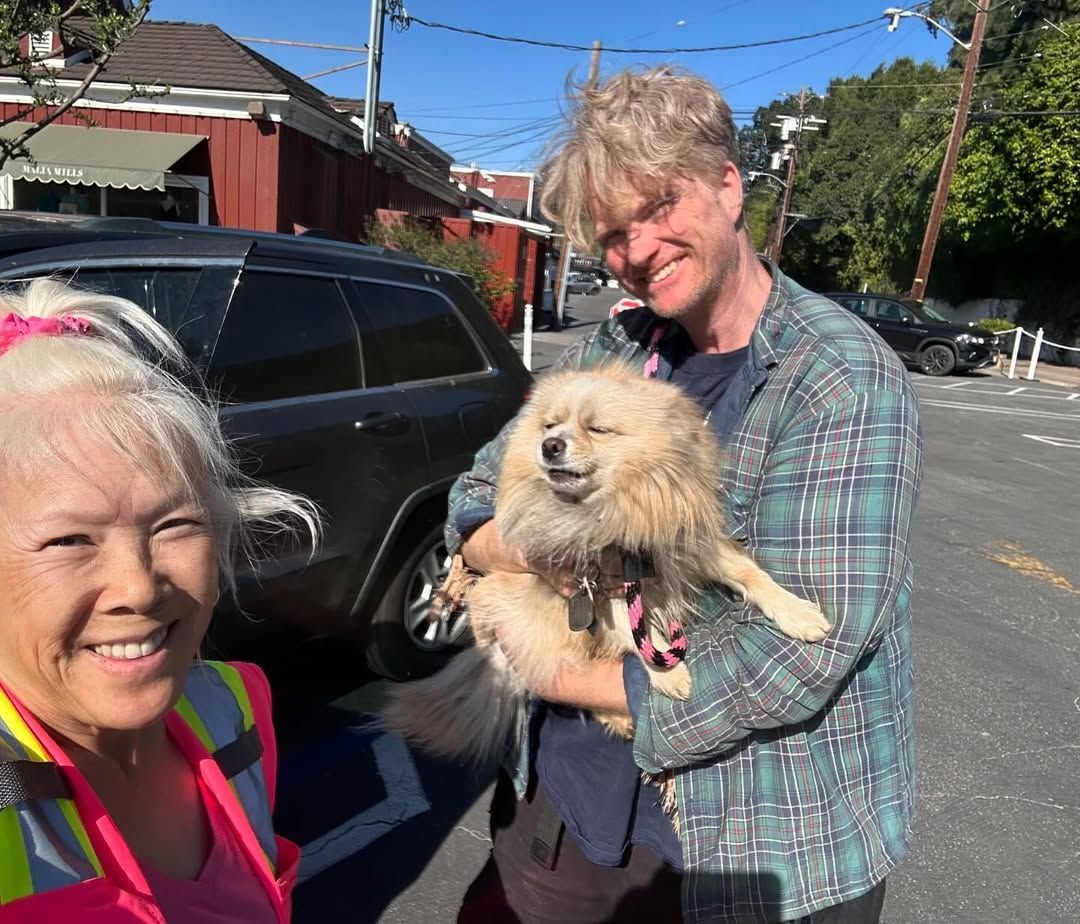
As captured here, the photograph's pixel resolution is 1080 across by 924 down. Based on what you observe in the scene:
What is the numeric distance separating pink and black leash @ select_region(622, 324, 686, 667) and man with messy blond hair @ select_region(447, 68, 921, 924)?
46 mm

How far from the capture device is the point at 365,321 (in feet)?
13.4

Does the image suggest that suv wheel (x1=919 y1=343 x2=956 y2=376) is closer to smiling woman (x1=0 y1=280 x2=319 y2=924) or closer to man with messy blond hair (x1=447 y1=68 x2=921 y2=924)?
man with messy blond hair (x1=447 y1=68 x2=921 y2=924)

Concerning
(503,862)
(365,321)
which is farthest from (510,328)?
(503,862)

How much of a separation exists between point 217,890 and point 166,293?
272 cm

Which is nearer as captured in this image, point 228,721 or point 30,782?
point 30,782

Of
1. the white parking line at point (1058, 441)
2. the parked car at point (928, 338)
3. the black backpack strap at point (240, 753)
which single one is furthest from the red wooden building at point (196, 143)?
the black backpack strap at point (240, 753)

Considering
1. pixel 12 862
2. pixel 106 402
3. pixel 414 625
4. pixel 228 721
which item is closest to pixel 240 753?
pixel 228 721

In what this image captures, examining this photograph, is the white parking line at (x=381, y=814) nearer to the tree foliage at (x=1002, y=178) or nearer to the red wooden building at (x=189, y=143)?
the red wooden building at (x=189, y=143)

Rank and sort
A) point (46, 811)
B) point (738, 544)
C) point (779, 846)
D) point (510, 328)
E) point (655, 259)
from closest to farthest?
point (46, 811) < point (779, 846) < point (655, 259) < point (738, 544) < point (510, 328)

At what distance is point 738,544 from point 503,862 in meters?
0.98

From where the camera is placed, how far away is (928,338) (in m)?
21.2

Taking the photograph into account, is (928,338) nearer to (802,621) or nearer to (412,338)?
(412,338)

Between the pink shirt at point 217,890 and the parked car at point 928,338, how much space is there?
72.3ft

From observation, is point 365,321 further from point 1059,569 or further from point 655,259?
point 1059,569
